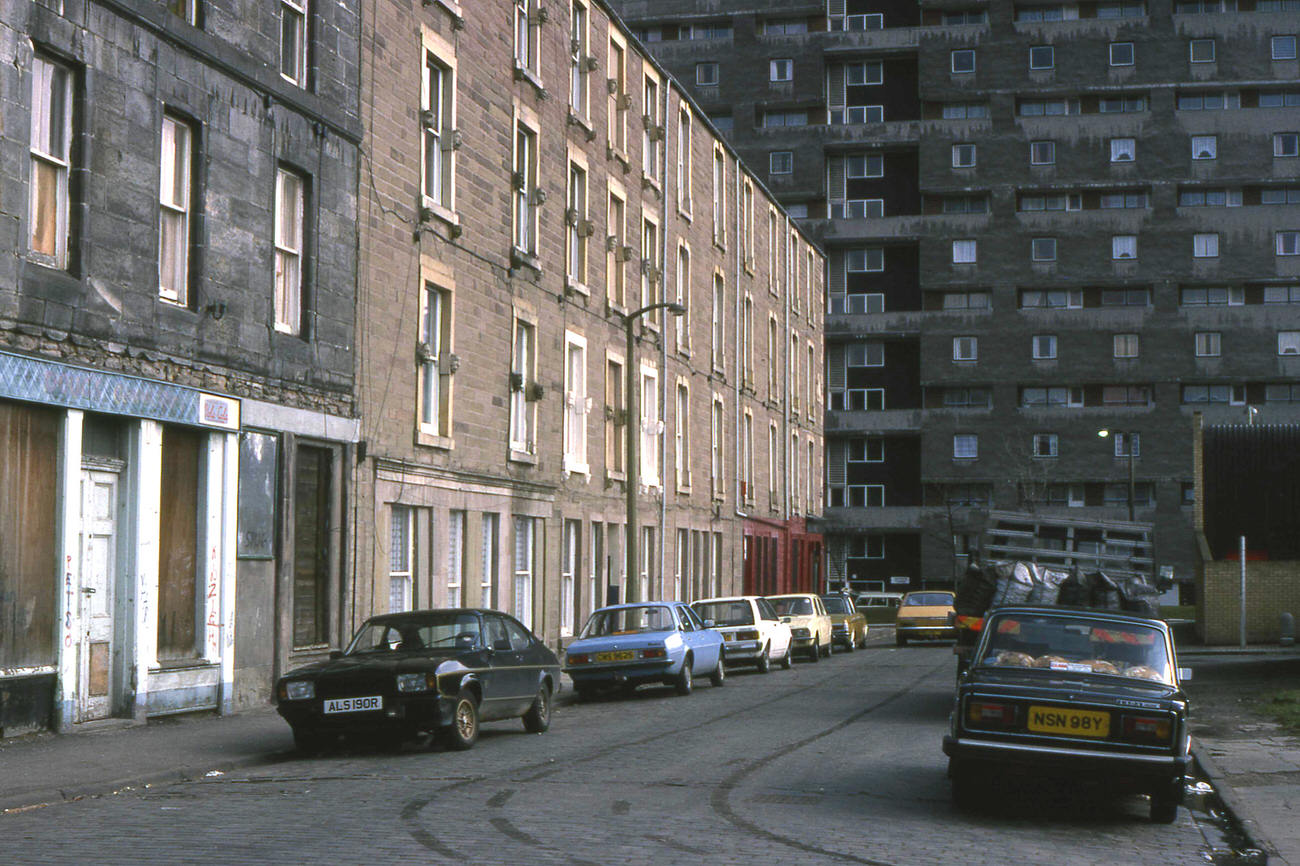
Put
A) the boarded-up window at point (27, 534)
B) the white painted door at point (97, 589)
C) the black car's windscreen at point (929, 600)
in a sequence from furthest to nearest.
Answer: the black car's windscreen at point (929, 600) → the white painted door at point (97, 589) → the boarded-up window at point (27, 534)

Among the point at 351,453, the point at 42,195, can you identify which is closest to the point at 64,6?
the point at 42,195

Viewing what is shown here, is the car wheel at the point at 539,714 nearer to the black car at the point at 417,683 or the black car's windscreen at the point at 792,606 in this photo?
the black car at the point at 417,683

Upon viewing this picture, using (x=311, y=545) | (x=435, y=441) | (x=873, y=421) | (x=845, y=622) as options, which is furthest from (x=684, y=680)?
(x=873, y=421)

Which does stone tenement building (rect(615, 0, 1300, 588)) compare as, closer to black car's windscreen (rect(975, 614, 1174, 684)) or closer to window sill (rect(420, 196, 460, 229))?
window sill (rect(420, 196, 460, 229))

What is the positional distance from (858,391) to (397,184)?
58.2m

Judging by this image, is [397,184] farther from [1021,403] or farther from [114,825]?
[1021,403]

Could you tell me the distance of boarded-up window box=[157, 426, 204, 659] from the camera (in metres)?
18.0

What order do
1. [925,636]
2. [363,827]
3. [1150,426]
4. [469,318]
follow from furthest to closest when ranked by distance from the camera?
[1150,426], [925,636], [469,318], [363,827]

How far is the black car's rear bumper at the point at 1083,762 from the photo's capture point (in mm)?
10703

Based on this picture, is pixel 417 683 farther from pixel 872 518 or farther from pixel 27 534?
pixel 872 518

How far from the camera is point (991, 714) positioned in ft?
36.2

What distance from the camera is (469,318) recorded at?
1042 inches

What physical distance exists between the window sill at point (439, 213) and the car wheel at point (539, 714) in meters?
9.71

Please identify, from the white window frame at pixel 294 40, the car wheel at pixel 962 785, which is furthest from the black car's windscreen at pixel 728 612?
the car wheel at pixel 962 785
